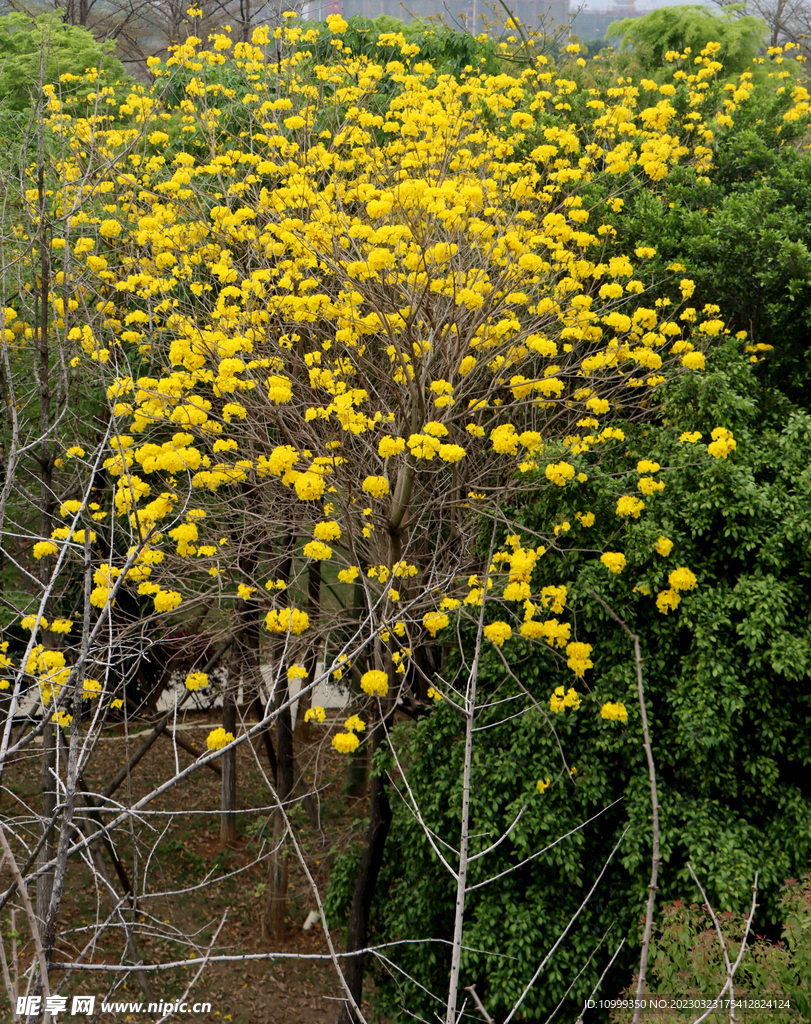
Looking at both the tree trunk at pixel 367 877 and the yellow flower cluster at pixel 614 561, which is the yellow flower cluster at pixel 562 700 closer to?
the yellow flower cluster at pixel 614 561

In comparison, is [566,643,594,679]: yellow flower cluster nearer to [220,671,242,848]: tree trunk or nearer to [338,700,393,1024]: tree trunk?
[338,700,393,1024]: tree trunk

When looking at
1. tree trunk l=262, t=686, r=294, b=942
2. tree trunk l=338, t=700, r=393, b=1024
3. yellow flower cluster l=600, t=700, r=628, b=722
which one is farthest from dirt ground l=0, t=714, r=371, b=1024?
yellow flower cluster l=600, t=700, r=628, b=722

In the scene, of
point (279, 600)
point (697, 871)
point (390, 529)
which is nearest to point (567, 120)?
point (390, 529)

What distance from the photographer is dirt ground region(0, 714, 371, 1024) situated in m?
8.55

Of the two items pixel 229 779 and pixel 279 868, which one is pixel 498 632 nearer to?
pixel 279 868

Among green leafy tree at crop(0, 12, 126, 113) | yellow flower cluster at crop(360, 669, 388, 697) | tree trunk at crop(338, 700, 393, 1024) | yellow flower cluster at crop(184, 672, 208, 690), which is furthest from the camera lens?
green leafy tree at crop(0, 12, 126, 113)

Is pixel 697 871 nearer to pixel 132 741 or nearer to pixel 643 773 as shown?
pixel 643 773

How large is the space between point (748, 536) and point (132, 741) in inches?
408

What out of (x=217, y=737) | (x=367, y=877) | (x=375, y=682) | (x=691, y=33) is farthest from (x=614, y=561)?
(x=691, y=33)

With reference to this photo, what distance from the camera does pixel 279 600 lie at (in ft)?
25.6

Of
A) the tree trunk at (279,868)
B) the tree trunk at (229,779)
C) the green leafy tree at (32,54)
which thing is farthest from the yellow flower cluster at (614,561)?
the green leafy tree at (32,54)

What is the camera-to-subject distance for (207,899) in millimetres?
10133

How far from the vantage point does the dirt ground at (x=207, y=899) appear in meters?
8.55

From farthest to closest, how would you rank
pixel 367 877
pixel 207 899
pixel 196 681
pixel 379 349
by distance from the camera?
A: pixel 207 899 → pixel 379 349 → pixel 367 877 → pixel 196 681
